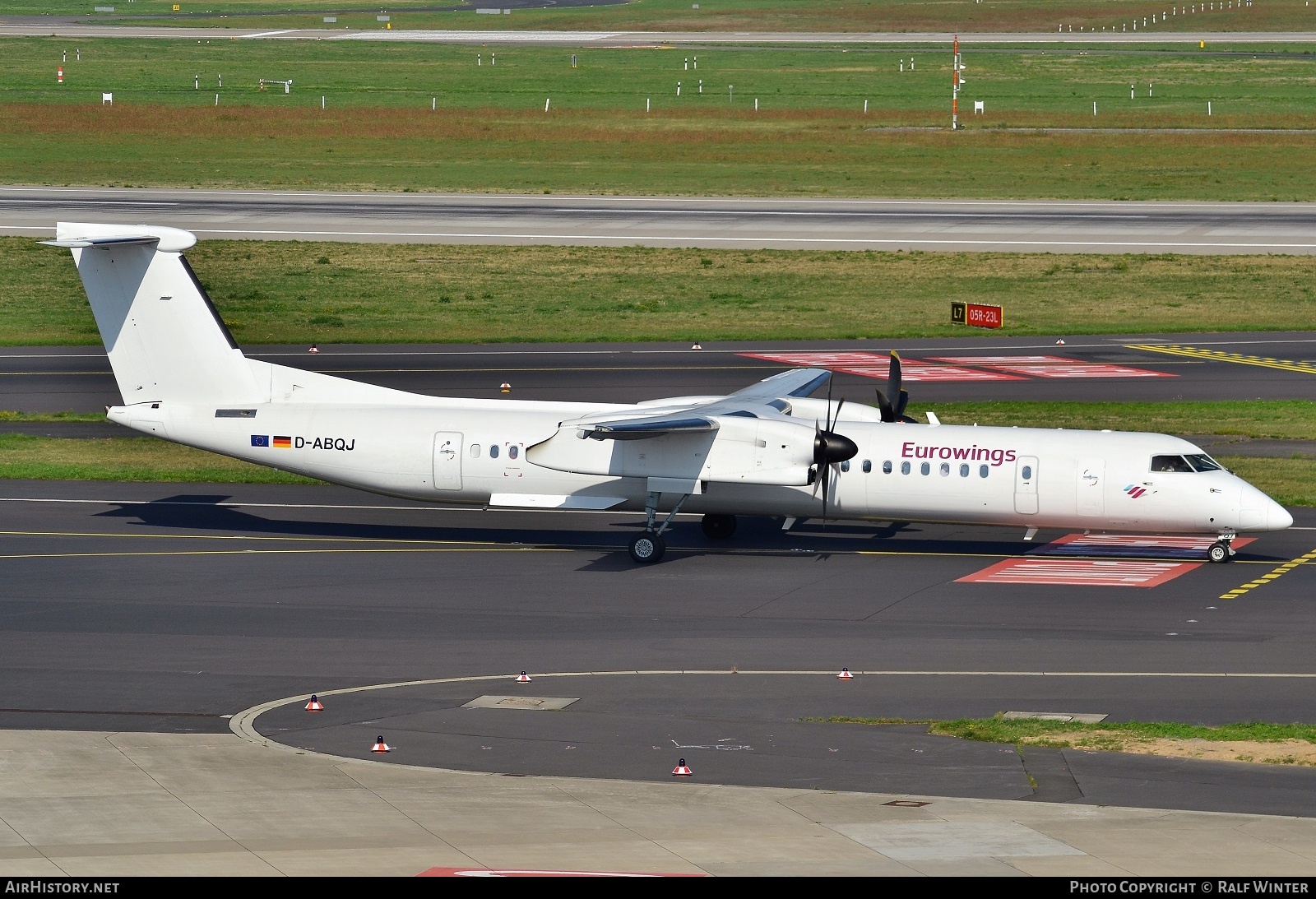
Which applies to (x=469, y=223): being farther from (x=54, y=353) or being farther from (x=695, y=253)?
(x=54, y=353)

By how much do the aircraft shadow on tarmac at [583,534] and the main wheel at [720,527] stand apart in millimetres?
166

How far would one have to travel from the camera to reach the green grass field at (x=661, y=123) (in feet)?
294

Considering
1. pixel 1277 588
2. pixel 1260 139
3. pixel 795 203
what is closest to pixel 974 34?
pixel 1260 139

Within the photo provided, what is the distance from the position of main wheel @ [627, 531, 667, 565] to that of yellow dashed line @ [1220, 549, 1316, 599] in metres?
10.7

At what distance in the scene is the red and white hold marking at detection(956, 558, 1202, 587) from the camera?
99.8ft

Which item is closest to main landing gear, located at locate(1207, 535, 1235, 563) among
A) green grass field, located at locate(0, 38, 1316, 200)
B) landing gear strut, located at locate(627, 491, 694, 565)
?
landing gear strut, located at locate(627, 491, 694, 565)

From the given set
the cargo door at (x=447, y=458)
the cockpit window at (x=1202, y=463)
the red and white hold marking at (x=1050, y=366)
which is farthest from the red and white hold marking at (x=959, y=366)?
the cargo door at (x=447, y=458)

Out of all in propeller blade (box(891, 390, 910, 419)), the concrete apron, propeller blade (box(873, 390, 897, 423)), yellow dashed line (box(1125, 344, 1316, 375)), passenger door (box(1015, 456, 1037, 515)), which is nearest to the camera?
the concrete apron

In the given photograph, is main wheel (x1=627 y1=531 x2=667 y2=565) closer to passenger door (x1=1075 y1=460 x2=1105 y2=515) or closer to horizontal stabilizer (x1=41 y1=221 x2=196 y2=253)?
passenger door (x1=1075 y1=460 x2=1105 y2=515)

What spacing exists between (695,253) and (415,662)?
46028 mm

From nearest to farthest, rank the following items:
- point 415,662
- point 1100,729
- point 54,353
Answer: point 1100,729, point 415,662, point 54,353

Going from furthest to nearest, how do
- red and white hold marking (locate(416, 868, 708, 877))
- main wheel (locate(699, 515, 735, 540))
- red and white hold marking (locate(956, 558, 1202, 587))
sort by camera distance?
main wheel (locate(699, 515, 735, 540)), red and white hold marking (locate(956, 558, 1202, 587)), red and white hold marking (locate(416, 868, 708, 877))

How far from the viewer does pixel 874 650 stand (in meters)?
26.0

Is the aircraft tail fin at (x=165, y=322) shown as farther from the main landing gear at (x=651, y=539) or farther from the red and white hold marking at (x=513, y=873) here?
the red and white hold marking at (x=513, y=873)
